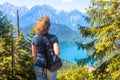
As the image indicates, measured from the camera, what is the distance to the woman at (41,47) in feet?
21.8

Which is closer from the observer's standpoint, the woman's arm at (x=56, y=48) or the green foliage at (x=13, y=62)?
the woman's arm at (x=56, y=48)

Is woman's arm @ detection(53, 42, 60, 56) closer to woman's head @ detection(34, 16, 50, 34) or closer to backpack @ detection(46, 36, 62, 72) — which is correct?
backpack @ detection(46, 36, 62, 72)

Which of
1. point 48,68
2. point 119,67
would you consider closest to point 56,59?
point 48,68

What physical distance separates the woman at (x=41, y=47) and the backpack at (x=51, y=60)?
0.21ft

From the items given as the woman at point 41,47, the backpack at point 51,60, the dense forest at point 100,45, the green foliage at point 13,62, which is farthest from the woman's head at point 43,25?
the green foliage at point 13,62

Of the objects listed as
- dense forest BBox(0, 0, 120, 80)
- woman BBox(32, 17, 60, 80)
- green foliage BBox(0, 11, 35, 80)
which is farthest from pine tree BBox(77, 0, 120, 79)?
woman BBox(32, 17, 60, 80)

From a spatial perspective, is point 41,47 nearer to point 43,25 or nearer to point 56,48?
point 56,48

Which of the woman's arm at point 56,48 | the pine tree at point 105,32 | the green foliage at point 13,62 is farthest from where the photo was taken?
the green foliage at point 13,62

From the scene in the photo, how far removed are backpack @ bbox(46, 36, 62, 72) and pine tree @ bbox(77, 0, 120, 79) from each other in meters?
11.3

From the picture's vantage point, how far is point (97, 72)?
21.3 meters

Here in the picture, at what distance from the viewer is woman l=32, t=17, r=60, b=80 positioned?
665 centimetres

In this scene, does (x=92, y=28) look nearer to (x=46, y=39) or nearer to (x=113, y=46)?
(x=113, y=46)

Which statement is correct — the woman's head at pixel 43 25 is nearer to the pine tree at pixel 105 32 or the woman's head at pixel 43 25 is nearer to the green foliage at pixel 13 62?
the pine tree at pixel 105 32

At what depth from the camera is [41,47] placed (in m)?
6.73
